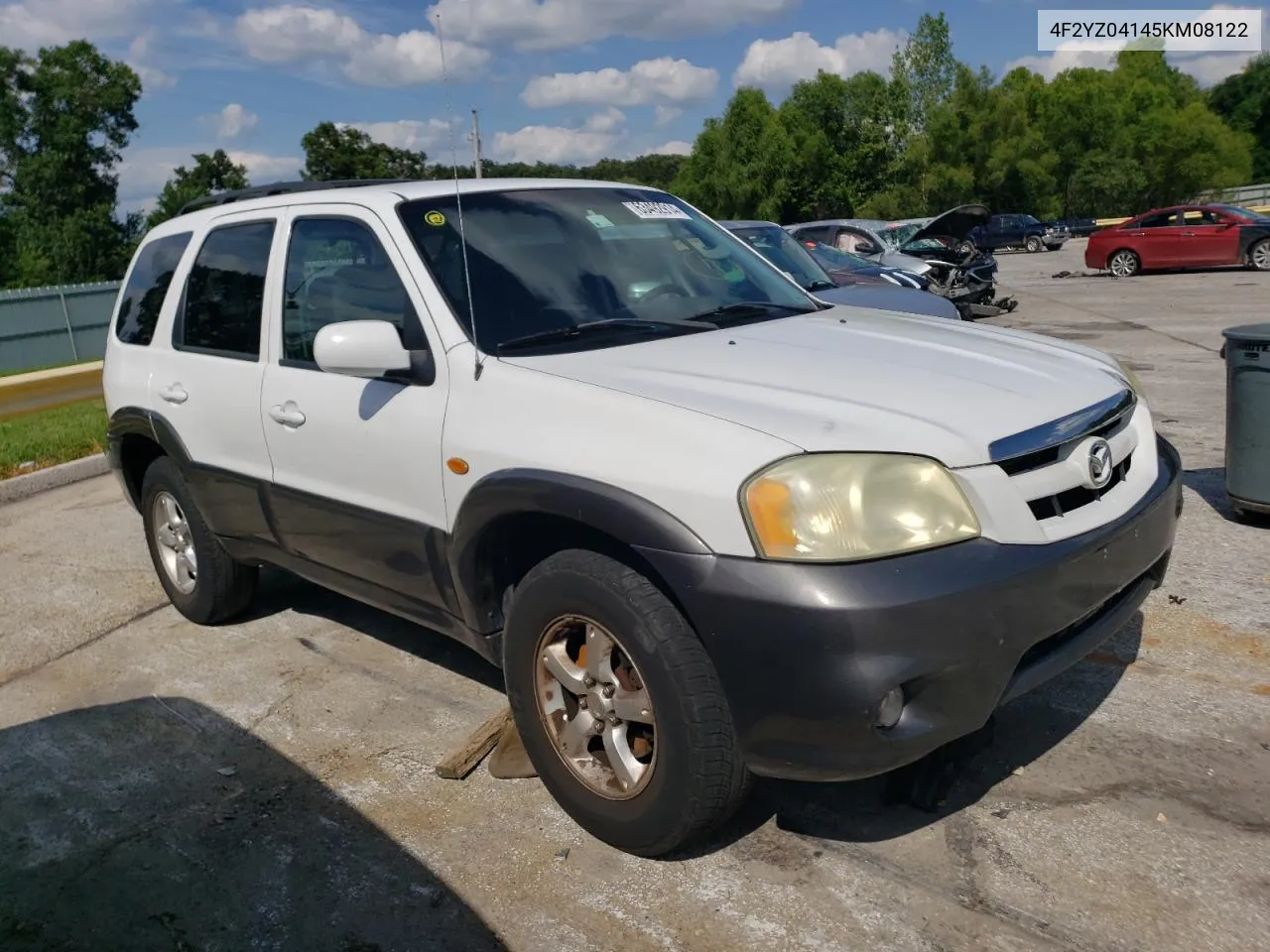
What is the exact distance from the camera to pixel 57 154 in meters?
54.5

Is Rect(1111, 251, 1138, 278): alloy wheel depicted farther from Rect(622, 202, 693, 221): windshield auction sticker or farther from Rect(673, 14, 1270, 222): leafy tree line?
Rect(673, 14, 1270, 222): leafy tree line

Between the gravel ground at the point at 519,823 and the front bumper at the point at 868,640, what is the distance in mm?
489

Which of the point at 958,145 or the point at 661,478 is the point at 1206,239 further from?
the point at 958,145

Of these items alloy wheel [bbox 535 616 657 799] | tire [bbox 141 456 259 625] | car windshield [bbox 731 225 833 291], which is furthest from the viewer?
car windshield [bbox 731 225 833 291]

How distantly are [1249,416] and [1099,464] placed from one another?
2.89 metres

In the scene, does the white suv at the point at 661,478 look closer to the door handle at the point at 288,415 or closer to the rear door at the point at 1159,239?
the door handle at the point at 288,415

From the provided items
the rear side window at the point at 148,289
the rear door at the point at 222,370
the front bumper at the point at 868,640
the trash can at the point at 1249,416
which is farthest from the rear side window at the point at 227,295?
the trash can at the point at 1249,416

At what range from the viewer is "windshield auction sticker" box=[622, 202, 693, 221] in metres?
4.26

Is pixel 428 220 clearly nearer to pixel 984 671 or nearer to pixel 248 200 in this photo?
pixel 248 200

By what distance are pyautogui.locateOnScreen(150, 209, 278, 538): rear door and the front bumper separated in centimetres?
229

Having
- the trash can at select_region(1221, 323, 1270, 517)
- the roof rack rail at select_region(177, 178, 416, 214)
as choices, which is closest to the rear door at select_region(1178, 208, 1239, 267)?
the trash can at select_region(1221, 323, 1270, 517)

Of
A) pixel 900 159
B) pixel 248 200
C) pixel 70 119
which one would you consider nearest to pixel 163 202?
pixel 70 119

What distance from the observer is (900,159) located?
66.9m

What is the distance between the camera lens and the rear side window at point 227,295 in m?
4.38
